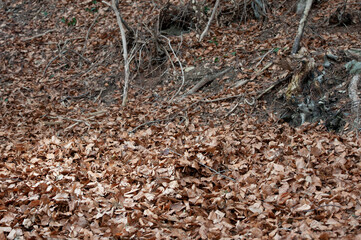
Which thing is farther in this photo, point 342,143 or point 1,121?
point 1,121

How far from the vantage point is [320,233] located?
2707mm

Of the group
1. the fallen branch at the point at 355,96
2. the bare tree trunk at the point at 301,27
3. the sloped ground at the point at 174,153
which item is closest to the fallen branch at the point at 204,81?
the sloped ground at the point at 174,153

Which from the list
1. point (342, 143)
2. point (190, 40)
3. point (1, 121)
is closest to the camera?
point (342, 143)

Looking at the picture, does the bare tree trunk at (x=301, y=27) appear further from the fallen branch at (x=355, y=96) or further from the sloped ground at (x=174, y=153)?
the fallen branch at (x=355, y=96)

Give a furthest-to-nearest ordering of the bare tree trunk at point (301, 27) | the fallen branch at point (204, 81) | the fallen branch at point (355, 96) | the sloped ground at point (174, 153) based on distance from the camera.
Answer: the fallen branch at point (204, 81) → the bare tree trunk at point (301, 27) → the fallen branch at point (355, 96) → the sloped ground at point (174, 153)

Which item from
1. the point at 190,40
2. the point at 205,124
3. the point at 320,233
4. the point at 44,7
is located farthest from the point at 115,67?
the point at 320,233

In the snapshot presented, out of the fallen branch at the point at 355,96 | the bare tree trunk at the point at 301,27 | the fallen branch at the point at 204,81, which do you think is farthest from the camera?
the fallen branch at the point at 204,81

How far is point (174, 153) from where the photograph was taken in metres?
4.17

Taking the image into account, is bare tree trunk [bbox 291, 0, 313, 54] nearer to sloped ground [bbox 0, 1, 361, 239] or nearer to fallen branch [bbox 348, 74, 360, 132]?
sloped ground [bbox 0, 1, 361, 239]

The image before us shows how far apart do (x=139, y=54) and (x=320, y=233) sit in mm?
5630

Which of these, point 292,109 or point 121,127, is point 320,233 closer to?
point 292,109

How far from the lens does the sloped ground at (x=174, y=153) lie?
305 centimetres

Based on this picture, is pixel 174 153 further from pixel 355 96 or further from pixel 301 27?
pixel 301 27

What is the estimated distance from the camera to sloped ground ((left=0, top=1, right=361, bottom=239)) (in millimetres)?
3055
